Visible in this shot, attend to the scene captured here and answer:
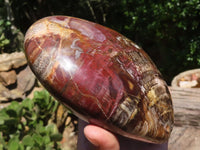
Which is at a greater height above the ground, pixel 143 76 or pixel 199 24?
pixel 143 76

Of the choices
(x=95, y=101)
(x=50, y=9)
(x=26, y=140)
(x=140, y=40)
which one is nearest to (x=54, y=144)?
(x=26, y=140)

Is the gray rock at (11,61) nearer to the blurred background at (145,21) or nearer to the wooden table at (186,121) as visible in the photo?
the blurred background at (145,21)

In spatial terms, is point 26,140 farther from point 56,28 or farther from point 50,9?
point 50,9

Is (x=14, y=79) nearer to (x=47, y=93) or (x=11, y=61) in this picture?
(x=11, y=61)

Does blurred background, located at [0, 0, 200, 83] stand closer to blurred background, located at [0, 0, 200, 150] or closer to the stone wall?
blurred background, located at [0, 0, 200, 150]

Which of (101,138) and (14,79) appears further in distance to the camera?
(14,79)

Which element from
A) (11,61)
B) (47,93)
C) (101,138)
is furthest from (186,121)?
(11,61)
